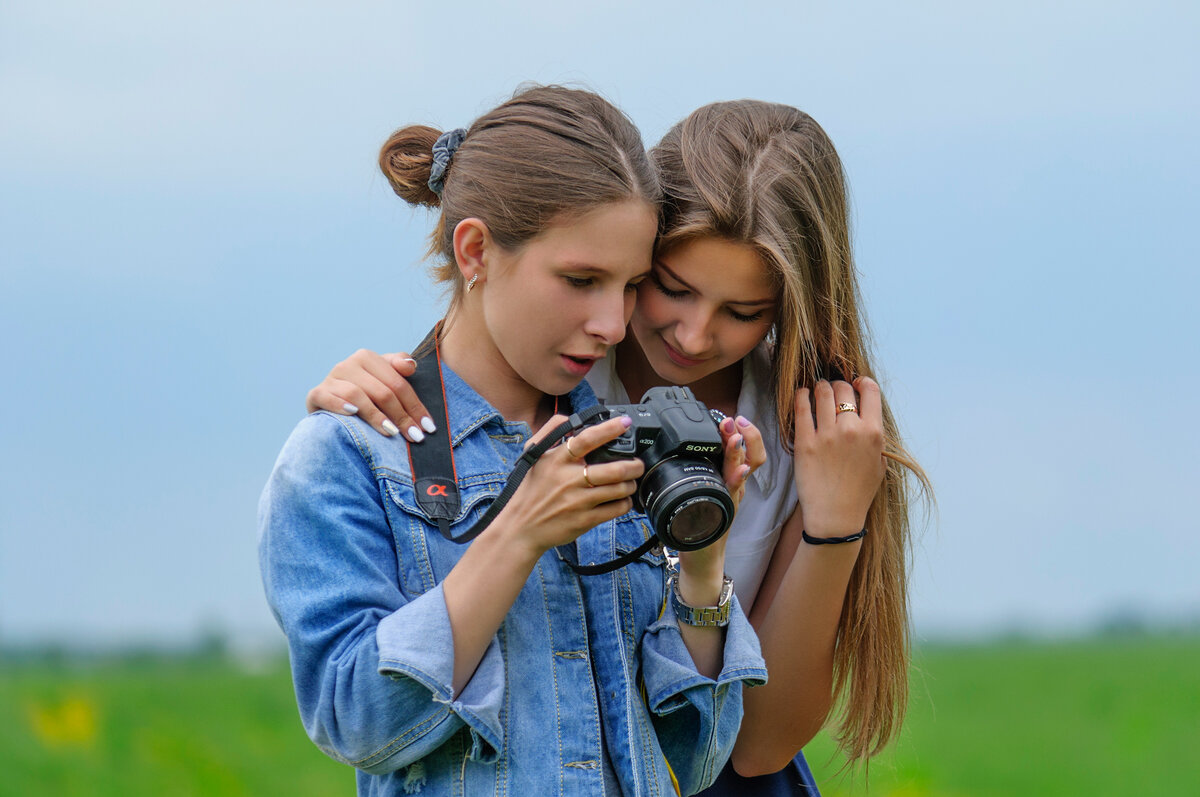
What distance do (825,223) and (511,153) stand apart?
804mm

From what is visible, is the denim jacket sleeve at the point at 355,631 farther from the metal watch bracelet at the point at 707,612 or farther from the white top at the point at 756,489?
the white top at the point at 756,489

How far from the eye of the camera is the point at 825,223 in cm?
262

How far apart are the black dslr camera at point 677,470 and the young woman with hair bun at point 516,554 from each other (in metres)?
0.05

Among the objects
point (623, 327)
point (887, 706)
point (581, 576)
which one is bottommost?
point (887, 706)

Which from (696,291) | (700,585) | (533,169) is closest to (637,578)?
(700,585)

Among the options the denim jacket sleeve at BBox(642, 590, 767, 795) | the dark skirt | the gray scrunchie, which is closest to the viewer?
the denim jacket sleeve at BBox(642, 590, 767, 795)

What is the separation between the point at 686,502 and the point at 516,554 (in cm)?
31

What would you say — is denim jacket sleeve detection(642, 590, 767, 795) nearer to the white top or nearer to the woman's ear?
the white top

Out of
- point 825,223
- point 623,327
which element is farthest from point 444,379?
point 825,223

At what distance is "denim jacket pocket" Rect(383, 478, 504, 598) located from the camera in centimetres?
199

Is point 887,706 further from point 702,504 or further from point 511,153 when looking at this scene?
point 511,153

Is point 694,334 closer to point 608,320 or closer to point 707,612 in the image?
point 608,320

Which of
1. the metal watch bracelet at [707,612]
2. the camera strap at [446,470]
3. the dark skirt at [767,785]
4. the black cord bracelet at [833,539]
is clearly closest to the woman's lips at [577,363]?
the camera strap at [446,470]

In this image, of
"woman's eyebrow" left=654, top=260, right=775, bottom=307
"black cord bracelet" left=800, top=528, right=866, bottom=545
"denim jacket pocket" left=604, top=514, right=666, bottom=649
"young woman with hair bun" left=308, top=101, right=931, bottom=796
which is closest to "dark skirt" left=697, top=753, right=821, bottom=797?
"young woman with hair bun" left=308, top=101, right=931, bottom=796
